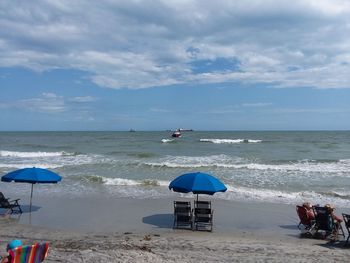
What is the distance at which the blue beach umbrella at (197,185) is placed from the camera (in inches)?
409

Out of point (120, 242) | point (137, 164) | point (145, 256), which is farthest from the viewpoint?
point (137, 164)

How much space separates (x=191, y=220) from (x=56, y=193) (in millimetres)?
7172

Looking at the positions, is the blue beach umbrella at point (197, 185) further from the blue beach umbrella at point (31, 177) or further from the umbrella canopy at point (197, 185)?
the blue beach umbrella at point (31, 177)

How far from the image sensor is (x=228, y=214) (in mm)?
12344

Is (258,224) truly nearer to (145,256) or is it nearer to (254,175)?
(145,256)

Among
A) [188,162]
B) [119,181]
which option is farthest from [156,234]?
[188,162]

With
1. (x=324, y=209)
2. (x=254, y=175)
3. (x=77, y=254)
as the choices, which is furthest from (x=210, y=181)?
(x=254, y=175)

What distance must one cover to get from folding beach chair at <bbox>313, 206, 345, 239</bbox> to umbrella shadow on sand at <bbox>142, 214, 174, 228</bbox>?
381cm

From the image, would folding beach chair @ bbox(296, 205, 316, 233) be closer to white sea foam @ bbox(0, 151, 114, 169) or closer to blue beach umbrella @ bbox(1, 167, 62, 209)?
blue beach umbrella @ bbox(1, 167, 62, 209)

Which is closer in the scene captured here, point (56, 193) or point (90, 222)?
point (90, 222)

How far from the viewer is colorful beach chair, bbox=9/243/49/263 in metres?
5.24

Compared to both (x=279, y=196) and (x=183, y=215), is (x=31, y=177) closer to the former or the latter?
(x=183, y=215)

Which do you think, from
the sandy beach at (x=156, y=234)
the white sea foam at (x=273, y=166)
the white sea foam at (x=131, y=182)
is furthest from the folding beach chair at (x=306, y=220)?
the white sea foam at (x=273, y=166)

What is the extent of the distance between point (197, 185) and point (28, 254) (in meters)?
5.74
